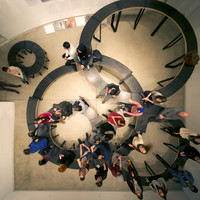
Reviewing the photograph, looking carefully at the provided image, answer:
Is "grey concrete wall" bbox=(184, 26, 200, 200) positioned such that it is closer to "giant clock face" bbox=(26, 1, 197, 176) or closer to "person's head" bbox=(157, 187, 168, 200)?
"giant clock face" bbox=(26, 1, 197, 176)

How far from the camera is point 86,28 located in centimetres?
349

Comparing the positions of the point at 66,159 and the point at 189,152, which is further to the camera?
the point at 66,159

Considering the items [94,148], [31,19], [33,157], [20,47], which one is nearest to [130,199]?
[94,148]

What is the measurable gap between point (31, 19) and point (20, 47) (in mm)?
1286

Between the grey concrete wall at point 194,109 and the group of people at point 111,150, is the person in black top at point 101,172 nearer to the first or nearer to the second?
the group of people at point 111,150

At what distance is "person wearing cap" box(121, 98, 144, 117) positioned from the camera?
3238 millimetres

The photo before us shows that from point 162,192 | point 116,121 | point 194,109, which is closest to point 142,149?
point 116,121

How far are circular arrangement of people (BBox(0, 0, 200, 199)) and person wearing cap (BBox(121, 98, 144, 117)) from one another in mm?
32

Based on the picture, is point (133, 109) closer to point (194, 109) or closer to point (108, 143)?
point (108, 143)

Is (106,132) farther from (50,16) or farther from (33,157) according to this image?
(50,16)

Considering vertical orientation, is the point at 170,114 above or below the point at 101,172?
above

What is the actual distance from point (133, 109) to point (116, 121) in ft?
2.28

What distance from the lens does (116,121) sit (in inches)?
126

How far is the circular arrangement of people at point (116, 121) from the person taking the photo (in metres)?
3.23
